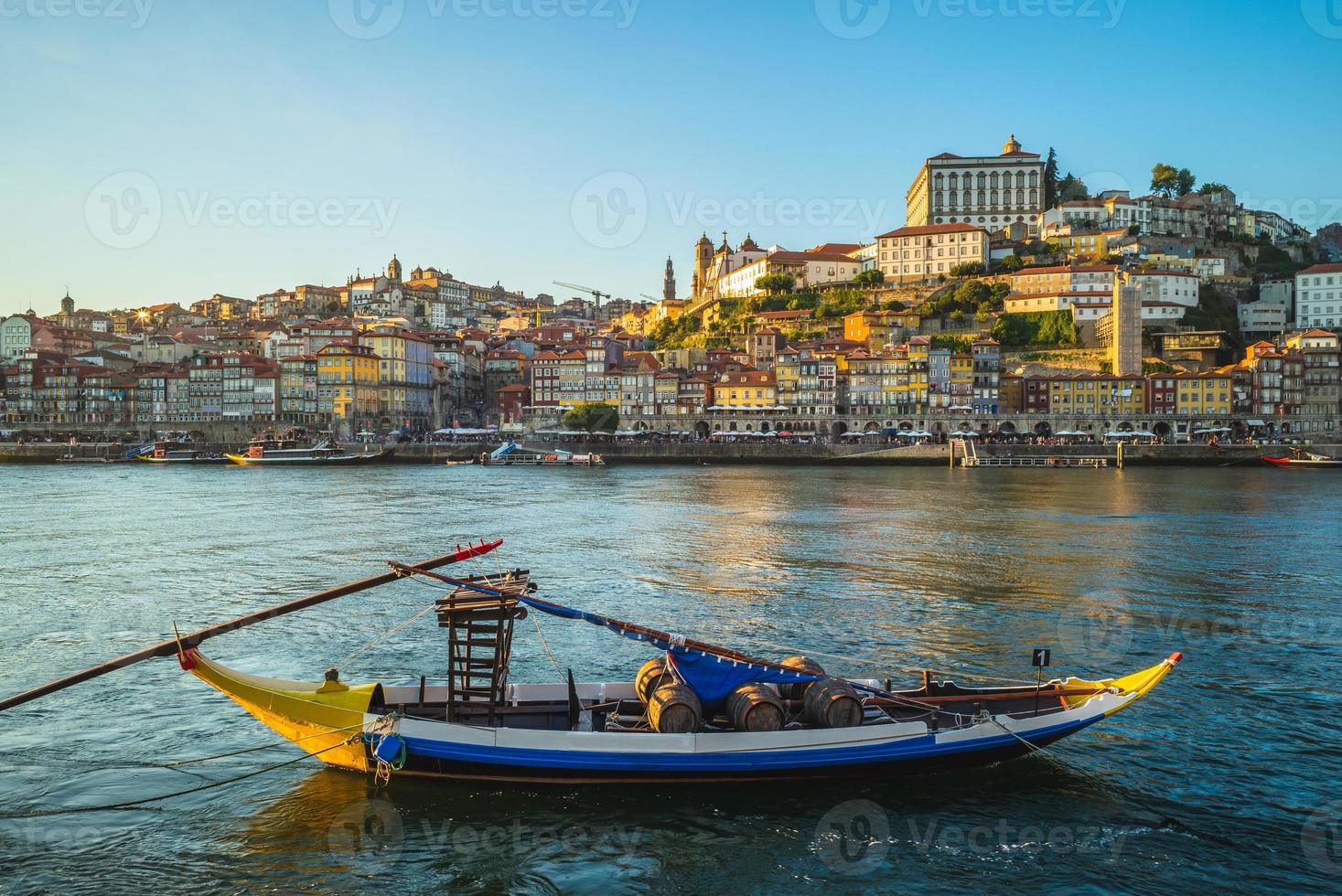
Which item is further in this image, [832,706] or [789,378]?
[789,378]

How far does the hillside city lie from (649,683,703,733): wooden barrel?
78.3 m

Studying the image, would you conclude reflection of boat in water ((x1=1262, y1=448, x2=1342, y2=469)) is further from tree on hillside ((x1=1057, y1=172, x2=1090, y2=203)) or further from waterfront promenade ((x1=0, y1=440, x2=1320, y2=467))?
tree on hillside ((x1=1057, y1=172, x2=1090, y2=203))

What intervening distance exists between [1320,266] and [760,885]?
4393 inches

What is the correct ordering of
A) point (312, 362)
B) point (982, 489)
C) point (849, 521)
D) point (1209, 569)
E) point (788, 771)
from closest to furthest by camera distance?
1. point (788, 771)
2. point (1209, 569)
3. point (849, 521)
4. point (982, 489)
5. point (312, 362)

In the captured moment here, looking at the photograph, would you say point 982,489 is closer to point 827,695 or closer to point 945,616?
point 945,616

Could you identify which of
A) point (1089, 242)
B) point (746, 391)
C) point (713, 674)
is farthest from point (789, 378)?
point (713, 674)

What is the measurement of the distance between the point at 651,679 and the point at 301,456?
74.7m

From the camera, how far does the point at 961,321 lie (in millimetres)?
97312

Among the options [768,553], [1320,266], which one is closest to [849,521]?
[768,553]

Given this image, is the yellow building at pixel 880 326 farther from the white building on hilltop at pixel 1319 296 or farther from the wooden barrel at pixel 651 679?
the wooden barrel at pixel 651 679

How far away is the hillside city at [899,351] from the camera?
8512 cm

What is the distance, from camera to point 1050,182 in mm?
126312

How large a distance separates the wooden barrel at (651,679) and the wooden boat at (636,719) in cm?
2

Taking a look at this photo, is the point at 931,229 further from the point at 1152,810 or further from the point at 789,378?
the point at 1152,810
